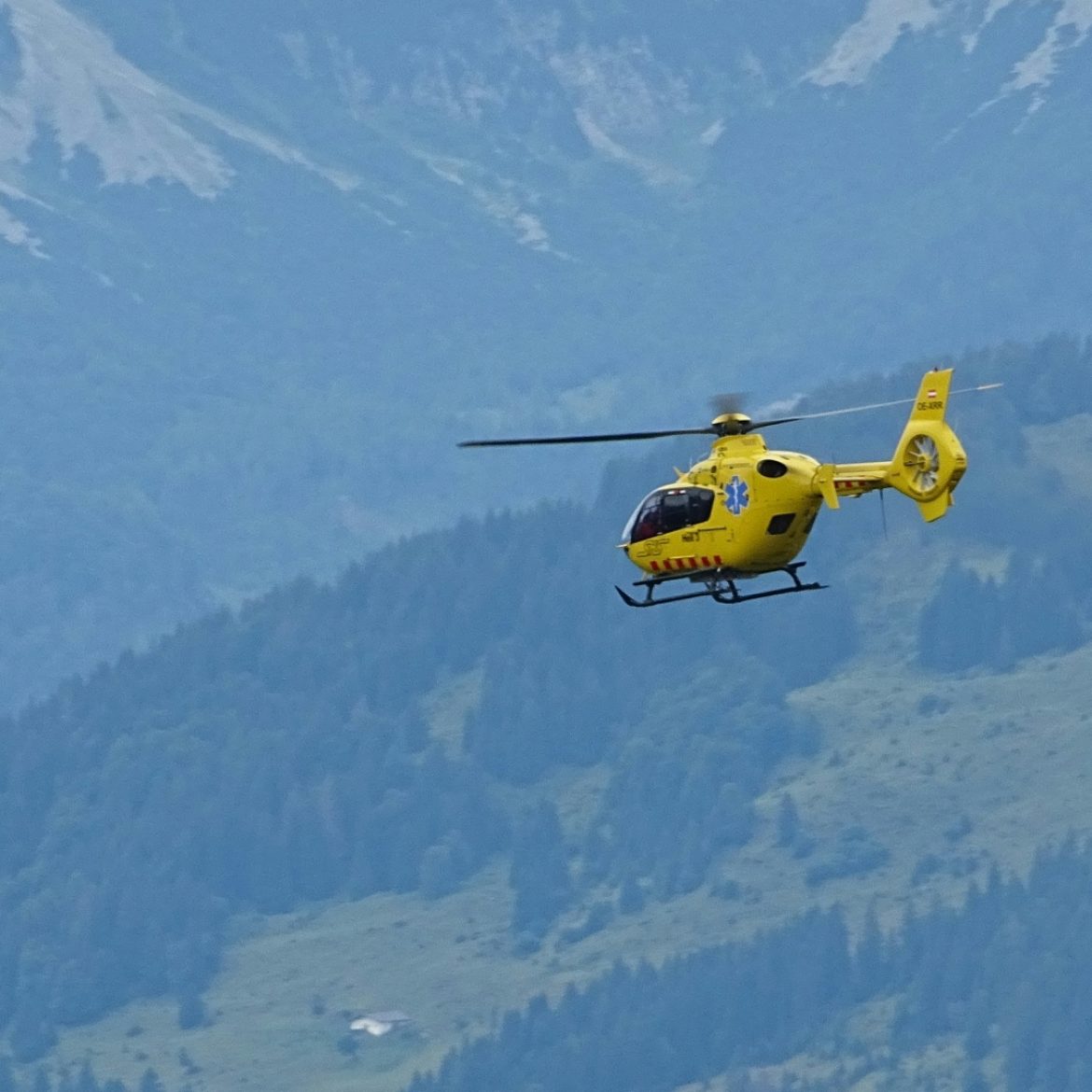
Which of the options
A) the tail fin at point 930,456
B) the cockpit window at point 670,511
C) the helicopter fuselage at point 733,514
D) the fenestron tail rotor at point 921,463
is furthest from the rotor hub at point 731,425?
the fenestron tail rotor at point 921,463

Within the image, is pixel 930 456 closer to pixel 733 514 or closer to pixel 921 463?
pixel 921 463

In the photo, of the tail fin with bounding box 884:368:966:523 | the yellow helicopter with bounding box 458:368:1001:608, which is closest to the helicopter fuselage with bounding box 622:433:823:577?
the yellow helicopter with bounding box 458:368:1001:608

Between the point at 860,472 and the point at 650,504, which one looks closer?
the point at 860,472

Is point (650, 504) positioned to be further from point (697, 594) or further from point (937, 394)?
point (937, 394)

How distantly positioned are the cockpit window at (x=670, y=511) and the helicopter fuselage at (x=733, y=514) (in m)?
0.02

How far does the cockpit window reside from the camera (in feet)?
333

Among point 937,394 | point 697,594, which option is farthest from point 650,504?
point 937,394

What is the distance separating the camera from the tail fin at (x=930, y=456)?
94688mm

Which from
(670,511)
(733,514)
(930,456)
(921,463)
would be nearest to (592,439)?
(733,514)

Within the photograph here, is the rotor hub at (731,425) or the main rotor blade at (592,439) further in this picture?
the rotor hub at (731,425)

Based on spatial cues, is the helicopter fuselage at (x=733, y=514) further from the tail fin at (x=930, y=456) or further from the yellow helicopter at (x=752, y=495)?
the tail fin at (x=930, y=456)

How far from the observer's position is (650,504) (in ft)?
339

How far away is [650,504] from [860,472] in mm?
7861

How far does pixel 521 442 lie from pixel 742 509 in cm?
573
